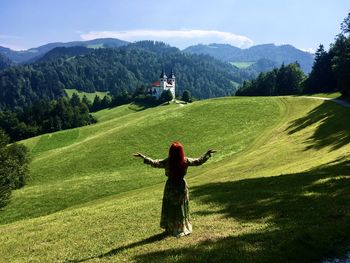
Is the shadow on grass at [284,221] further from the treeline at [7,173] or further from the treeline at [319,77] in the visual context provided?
the treeline at [319,77]

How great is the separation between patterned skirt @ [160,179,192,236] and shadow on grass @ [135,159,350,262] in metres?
1.88

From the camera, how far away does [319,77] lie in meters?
127

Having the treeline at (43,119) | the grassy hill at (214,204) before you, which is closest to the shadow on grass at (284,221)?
the grassy hill at (214,204)

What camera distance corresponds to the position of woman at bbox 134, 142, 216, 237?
18.5 m

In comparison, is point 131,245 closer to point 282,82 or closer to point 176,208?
point 176,208

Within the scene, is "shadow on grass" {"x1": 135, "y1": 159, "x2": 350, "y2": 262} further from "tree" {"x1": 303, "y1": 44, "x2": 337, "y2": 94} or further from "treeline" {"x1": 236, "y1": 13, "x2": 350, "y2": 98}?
"tree" {"x1": 303, "y1": 44, "x2": 337, "y2": 94}

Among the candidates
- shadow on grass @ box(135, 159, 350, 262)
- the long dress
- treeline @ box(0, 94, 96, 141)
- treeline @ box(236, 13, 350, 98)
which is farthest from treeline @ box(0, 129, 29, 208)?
treeline @ box(0, 94, 96, 141)

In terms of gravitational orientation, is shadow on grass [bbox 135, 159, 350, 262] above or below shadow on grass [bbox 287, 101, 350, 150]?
above

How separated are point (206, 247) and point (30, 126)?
6342 inches

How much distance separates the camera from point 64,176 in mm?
72812

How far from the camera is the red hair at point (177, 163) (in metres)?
18.4

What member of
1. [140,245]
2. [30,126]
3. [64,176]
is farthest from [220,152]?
[30,126]

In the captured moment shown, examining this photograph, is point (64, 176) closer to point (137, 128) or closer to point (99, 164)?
point (99, 164)

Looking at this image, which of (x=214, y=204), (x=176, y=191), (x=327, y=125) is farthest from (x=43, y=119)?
(x=176, y=191)
